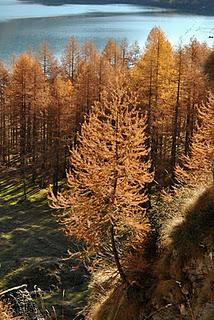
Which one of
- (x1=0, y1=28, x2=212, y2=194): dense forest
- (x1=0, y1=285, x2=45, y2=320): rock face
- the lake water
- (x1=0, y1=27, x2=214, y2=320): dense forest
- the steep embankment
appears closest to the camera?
(x1=0, y1=285, x2=45, y2=320): rock face

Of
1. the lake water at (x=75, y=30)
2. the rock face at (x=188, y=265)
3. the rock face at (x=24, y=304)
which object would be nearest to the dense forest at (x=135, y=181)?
the rock face at (x=188, y=265)

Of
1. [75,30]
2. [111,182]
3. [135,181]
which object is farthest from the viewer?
[75,30]

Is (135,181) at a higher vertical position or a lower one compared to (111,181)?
lower

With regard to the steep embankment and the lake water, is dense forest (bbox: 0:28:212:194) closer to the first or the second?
the steep embankment

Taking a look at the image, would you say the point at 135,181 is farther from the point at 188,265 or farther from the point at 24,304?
the point at 24,304

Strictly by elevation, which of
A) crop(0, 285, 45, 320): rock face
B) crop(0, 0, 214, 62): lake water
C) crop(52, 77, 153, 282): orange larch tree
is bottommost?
crop(0, 285, 45, 320): rock face

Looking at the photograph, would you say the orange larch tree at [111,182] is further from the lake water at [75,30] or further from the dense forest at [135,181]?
the lake water at [75,30]

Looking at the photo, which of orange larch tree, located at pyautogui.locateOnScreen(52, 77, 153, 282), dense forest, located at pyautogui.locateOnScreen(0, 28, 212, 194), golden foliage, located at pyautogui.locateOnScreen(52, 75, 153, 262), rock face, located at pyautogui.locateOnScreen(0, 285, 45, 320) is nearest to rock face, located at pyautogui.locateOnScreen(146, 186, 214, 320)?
orange larch tree, located at pyautogui.locateOnScreen(52, 77, 153, 282)

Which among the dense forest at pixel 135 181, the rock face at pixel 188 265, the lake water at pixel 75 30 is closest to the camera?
the rock face at pixel 188 265

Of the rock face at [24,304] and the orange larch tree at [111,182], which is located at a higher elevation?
the orange larch tree at [111,182]

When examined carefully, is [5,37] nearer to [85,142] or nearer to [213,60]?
[213,60]

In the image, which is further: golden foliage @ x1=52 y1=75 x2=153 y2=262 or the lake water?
the lake water

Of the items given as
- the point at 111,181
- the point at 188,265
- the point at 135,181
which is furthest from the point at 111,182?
the point at 135,181

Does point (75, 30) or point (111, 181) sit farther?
point (75, 30)
